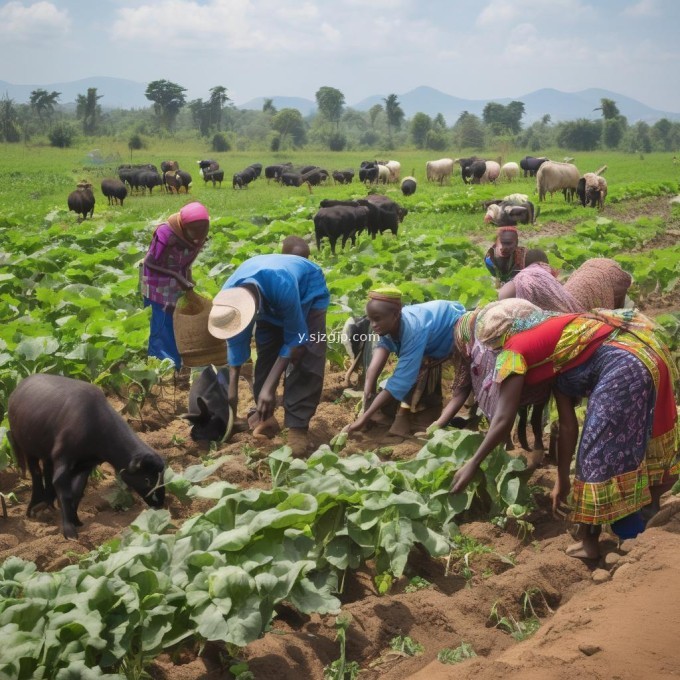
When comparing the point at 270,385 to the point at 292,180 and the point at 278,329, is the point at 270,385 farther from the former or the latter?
the point at 292,180

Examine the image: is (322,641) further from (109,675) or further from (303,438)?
(303,438)

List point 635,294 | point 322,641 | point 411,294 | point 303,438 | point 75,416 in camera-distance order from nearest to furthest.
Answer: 1. point 322,641
2. point 75,416
3. point 303,438
4. point 411,294
5. point 635,294

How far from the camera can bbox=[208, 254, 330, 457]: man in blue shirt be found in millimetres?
5586

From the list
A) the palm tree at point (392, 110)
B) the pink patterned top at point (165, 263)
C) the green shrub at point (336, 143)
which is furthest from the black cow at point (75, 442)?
the palm tree at point (392, 110)

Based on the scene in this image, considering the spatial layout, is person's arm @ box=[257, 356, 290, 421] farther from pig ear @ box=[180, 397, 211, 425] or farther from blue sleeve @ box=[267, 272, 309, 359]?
pig ear @ box=[180, 397, 211, 425]

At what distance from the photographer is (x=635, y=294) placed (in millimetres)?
10820

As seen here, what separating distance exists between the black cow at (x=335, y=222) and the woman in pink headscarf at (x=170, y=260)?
9.45m

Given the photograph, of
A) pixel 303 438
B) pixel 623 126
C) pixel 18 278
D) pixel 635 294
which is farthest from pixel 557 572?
pixel 623 126

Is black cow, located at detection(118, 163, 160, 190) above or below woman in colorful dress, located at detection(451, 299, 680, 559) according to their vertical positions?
above

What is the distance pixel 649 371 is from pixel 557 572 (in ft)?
3.43

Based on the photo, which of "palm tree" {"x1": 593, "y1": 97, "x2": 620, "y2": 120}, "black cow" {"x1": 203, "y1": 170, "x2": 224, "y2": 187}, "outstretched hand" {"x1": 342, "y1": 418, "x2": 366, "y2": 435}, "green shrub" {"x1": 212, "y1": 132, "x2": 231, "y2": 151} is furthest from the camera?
"palm tree" {"x1": 593, "y1": 97, "x2": 620, "y2": 120}

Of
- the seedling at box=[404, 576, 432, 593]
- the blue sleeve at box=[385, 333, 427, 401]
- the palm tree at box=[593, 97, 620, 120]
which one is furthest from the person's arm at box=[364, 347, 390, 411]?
the palm tree at box=[593, 97, 620, 120]

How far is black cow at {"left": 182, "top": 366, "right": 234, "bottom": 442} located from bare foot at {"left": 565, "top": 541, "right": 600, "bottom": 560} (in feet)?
8.89

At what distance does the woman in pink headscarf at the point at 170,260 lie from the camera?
6.91 metres
